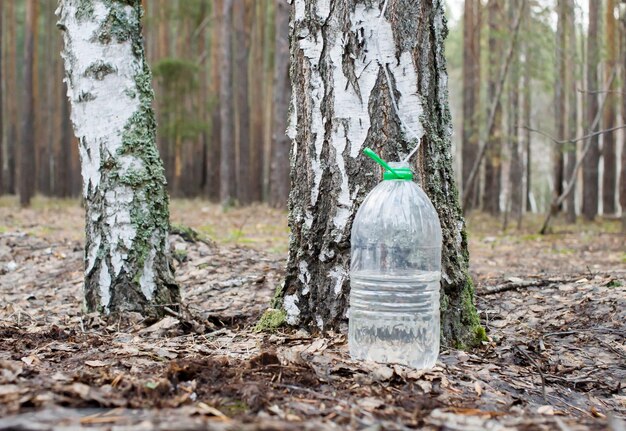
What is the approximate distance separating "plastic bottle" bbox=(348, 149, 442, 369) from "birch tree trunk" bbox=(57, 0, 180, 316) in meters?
1.57

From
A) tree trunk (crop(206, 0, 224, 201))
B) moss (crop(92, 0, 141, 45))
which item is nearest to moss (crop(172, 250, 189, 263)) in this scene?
moss (crop(92, 0, 141, 45))

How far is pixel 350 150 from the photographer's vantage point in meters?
3.22

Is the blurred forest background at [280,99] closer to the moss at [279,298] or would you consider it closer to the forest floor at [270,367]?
the forest floor at [270,367]

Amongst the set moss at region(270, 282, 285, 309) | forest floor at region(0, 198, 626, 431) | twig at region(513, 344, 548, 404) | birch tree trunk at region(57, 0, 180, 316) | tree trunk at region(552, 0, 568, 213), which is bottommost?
twig at region(513, 344, 548, 404)

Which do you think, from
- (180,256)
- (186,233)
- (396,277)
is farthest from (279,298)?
(186,233)

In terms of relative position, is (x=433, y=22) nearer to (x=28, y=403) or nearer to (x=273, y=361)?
(x=273, y=361)

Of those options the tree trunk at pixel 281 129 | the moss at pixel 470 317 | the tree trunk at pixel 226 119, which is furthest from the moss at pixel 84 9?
the tree trunk at pixel 226 119

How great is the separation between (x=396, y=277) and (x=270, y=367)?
2.63 feet

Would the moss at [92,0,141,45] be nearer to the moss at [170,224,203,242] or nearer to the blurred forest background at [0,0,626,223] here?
the moss at [170,224,203,242]

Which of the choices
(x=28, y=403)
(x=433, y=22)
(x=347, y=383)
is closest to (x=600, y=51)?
(x=433, y=22)

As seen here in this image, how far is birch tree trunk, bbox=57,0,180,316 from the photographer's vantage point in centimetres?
405

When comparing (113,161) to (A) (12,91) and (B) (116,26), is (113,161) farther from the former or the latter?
(A) (12,91)

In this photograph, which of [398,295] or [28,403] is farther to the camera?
[398,295]

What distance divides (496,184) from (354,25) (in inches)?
659
